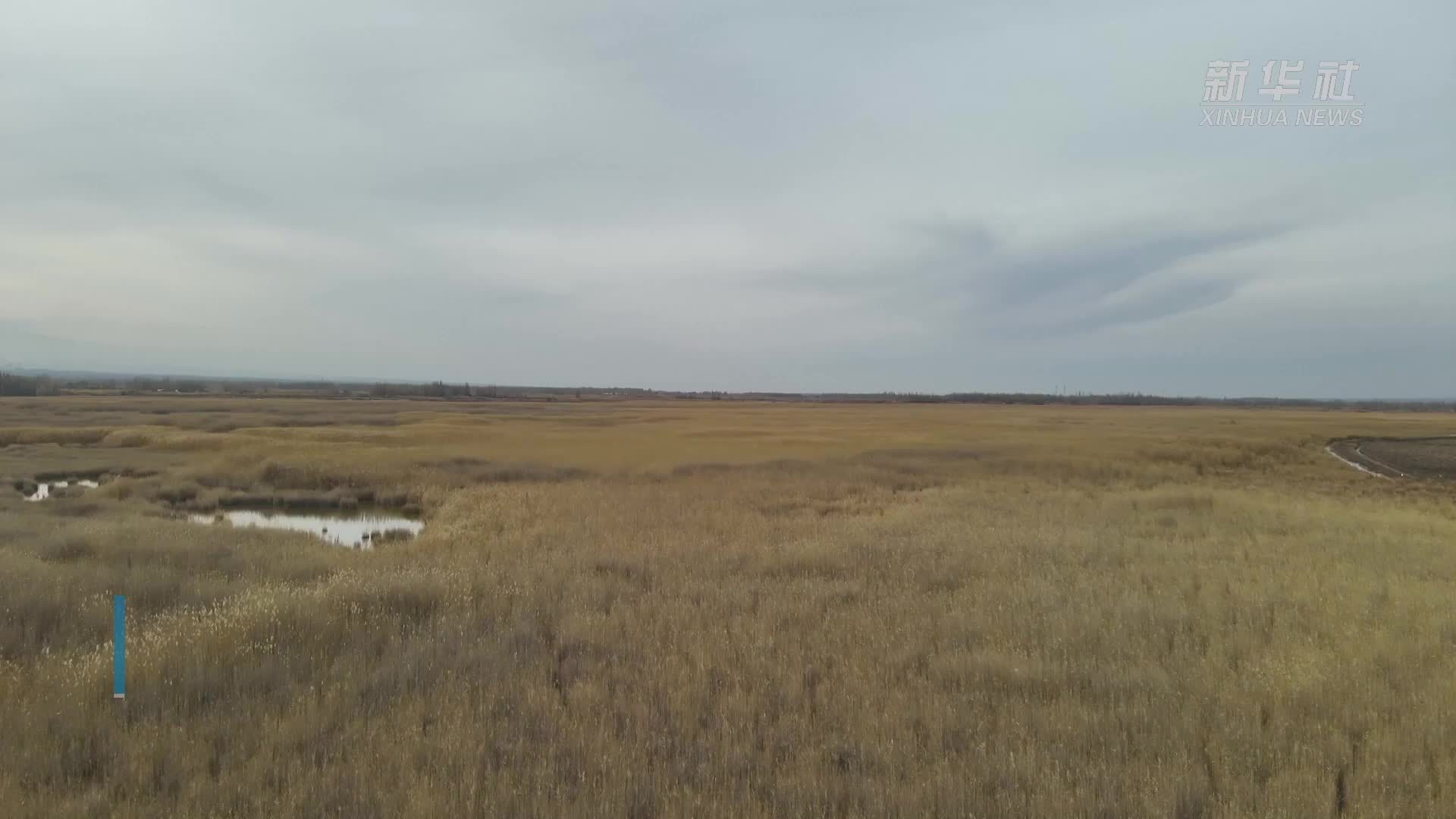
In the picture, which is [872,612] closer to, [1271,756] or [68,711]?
[1271,756]

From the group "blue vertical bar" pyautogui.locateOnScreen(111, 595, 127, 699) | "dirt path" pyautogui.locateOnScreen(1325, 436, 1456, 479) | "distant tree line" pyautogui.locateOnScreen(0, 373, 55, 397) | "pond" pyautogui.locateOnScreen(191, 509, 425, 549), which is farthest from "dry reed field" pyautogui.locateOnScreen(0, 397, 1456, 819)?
"distant tree line" pyautogui.locateOnScreen(0, 373, 55, 397)

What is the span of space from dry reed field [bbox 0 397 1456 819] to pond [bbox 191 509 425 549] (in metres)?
2.73

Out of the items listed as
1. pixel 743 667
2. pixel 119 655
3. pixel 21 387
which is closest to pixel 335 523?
pixel 119 655

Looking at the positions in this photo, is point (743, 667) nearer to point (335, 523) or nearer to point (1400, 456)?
point (335, 523)

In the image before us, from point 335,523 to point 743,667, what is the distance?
1903cm

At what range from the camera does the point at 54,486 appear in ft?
80.1

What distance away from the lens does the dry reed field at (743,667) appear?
459 centimetres

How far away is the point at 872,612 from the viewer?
346 inches

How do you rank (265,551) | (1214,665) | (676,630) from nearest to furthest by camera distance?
1. (1214,665)
2. (676,630)
3. (265,551)

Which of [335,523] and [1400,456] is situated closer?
[335,523]

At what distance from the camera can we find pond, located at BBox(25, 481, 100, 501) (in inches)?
869

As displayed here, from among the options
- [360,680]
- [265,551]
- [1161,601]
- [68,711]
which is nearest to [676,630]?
[360,680]

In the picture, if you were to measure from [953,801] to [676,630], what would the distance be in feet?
13.5

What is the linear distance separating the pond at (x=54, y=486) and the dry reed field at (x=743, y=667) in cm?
672
